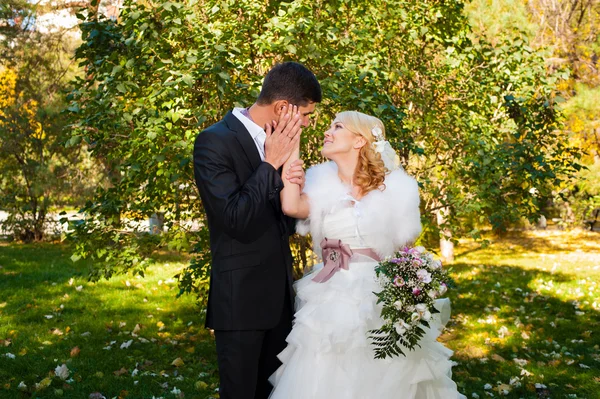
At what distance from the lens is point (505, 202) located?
6824mm

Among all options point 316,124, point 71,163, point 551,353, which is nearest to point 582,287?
point 551,353

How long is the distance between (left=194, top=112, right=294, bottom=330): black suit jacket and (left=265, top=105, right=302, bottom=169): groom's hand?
2.4 inches

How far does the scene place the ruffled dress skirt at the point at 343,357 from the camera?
10.6 feet

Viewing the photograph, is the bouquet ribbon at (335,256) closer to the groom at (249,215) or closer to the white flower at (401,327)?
the groom at (249,215)

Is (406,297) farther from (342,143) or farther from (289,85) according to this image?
(289,85)

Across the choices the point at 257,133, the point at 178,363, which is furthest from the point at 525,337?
the point at 257,133

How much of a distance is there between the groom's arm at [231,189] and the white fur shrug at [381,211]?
553 mm

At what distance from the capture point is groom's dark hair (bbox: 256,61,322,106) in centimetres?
313

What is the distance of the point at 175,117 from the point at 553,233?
19015 mm

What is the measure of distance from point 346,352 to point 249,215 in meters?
1.03

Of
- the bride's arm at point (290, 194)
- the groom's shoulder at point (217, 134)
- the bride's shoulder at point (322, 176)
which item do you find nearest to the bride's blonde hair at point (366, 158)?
the bride's shoulder at point (322, 176)

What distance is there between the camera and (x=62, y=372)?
18.4 feet

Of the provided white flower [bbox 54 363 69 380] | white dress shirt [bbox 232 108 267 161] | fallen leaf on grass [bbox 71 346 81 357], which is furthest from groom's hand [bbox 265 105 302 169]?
fallen leaf on grass [bbox 71 346 81 357]

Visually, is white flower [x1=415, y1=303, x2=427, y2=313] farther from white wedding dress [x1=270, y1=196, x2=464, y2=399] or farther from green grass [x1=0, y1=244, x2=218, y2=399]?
green grass [x1=0, y1=244, x2=218, y2=399]
